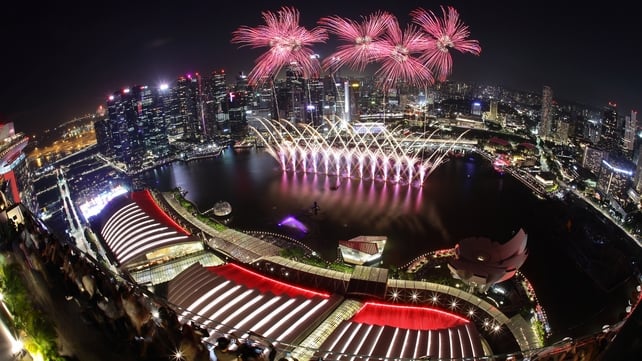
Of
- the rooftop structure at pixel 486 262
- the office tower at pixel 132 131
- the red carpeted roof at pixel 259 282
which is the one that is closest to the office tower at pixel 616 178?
the rooftop structure at pixel 486 262

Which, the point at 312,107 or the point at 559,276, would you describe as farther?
the point at 312,107

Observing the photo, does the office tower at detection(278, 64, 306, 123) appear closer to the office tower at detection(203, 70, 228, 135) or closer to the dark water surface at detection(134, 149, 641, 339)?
the office tower at detection(203, 70, 228, 135)

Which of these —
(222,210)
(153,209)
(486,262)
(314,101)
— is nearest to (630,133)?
(486,262)

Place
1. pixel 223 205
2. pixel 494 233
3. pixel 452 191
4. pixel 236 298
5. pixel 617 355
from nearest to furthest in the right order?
pixel 617 355, pixel 236 298, pixel 494 233, pixel 223 205, pixel 452 191

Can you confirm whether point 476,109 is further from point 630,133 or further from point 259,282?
point 259,282

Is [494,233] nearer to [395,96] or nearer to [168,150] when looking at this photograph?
[168,150]

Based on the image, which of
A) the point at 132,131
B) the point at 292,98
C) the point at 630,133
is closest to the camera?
the point at 630,133

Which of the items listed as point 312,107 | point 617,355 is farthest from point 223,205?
point 312,107

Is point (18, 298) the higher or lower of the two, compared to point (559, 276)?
higher
